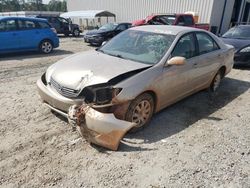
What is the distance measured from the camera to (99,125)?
10.8 feet

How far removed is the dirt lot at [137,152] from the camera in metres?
2.98

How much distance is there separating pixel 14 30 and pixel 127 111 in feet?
27.3

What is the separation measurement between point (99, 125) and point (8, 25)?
27.9ft

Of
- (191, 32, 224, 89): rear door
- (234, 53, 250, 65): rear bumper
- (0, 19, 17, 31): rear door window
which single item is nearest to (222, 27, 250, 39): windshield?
(234, 53, 250, 65): rear bumper

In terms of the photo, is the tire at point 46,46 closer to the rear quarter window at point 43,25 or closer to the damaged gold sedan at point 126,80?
the rear quarter window at point 43,25

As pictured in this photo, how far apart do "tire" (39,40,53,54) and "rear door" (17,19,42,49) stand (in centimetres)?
23

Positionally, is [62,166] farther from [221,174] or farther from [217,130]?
[217,130]

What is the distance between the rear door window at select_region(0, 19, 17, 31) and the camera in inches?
384

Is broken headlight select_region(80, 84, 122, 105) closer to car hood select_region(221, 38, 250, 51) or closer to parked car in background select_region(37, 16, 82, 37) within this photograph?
car hood select_region(221, 38, 250, 51)

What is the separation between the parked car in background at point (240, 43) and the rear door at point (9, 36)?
327 inches

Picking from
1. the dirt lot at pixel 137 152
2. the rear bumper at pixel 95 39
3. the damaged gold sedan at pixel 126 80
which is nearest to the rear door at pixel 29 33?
the rear bumper at pixel 95 39

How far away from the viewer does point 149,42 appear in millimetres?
4562

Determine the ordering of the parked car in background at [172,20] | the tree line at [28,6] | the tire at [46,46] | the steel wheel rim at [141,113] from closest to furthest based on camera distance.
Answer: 1. the steel wheel rim at [141,113]
2. the tire at [46,46]
3. the parked car in background at [172,20]
4. the tree line at [28,6]

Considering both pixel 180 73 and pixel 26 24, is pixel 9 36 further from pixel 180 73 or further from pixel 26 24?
pixel 180 73
